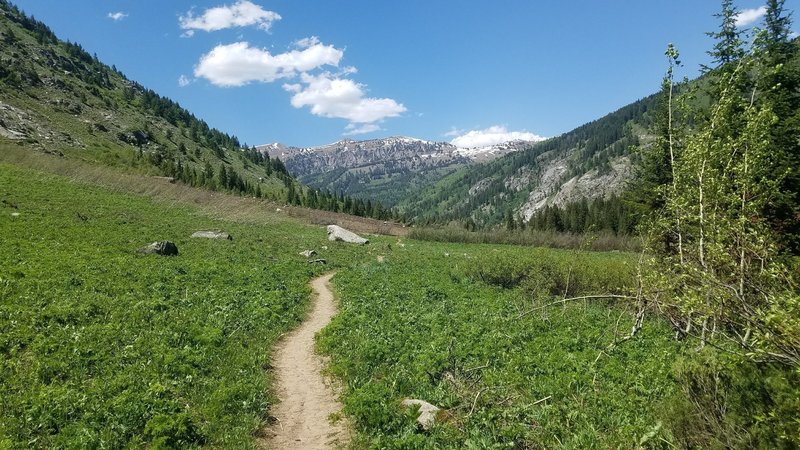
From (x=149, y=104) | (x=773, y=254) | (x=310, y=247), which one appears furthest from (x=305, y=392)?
(x=149, y=104)

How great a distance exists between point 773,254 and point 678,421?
10.5 feet

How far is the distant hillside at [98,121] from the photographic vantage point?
267 ft

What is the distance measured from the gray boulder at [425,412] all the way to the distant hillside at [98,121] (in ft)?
234

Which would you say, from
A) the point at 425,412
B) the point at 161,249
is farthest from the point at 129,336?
the point at 161,249

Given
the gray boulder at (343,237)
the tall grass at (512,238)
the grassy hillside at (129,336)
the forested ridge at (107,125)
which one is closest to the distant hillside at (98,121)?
the forested ridge at (107,125)

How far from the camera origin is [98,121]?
108 metres

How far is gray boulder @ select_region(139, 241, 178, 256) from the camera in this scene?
24312 millimetres

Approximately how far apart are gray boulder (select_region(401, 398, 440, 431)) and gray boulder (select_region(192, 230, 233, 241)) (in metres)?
28.4

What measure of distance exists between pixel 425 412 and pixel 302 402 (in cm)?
360

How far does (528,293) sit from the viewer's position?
1034 inches

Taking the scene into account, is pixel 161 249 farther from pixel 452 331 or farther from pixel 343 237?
pixel 343 237

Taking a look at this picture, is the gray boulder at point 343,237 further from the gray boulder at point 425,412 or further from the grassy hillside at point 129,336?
the gray boulder at point 425,412

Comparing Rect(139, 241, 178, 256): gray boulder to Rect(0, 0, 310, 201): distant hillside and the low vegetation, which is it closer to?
the low vegetation

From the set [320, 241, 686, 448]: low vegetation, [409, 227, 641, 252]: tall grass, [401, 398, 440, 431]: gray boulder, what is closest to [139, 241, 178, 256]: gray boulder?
[320, 241, 686, 448]: low vegetation
